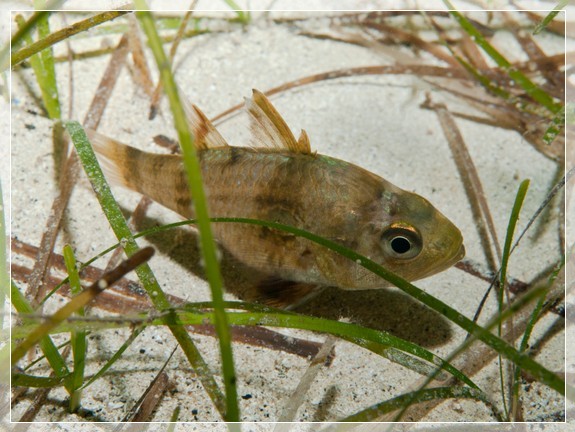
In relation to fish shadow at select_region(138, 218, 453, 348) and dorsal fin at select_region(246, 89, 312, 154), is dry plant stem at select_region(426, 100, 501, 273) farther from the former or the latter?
dorsal fin at select_region(246, 89, 312, 154)

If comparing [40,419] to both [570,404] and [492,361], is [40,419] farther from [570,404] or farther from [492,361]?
[570,404]

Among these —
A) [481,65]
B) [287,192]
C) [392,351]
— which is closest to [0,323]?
[287,192]

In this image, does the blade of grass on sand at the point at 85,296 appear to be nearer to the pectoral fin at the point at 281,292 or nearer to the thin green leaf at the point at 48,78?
the pectoral fin at the point at 281,292

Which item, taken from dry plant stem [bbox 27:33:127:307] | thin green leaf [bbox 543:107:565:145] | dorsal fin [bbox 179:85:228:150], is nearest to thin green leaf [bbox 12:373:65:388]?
dry plant stem [bbox 27:33:127:307]

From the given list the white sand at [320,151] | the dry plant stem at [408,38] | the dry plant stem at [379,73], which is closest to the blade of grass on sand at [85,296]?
the white sand at [320,151]

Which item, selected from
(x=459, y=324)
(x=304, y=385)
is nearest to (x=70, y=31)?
(x=304, y=385)
